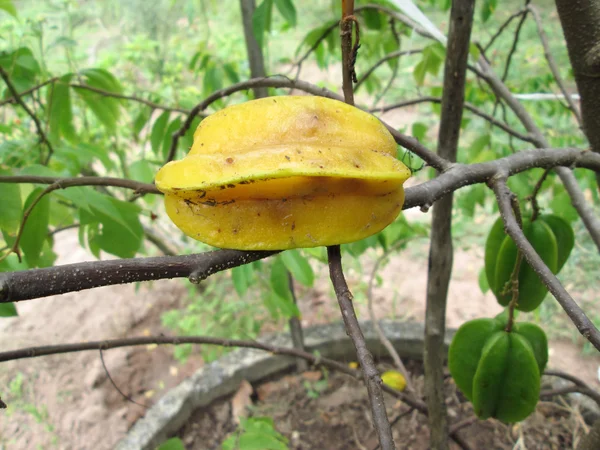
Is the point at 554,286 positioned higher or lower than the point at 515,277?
higher

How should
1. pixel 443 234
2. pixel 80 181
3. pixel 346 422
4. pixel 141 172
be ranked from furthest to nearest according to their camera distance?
pixel 346 422 → pixel 141 172 → pixel 443 234 → pixel 80 181

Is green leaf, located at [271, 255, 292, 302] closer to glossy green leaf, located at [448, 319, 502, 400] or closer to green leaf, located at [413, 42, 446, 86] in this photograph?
glossy green leaf, located at [448, 319, 502, 400]

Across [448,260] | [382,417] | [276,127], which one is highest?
[276,127]

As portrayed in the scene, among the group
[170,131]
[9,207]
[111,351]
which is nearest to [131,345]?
[9,207]

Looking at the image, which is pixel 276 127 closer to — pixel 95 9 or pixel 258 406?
pixel 258 406

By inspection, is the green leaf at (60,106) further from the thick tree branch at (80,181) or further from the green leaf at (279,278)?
the green leaf at (279,278)

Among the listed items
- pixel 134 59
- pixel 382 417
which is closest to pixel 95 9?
pixel 134 59

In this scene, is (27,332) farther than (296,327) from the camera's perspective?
Yes

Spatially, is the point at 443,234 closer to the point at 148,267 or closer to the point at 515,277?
the point at 515,277
